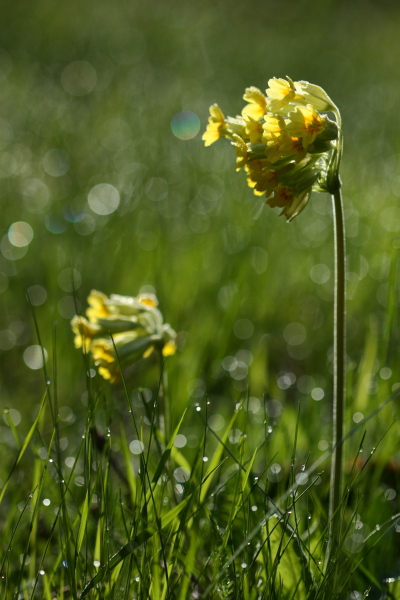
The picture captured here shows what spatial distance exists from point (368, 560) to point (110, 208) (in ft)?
7.24

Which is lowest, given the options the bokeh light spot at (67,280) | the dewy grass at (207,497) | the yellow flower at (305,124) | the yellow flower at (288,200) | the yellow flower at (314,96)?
the bokeh light spot at (67,280)

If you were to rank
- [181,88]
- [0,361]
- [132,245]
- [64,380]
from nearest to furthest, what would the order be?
[64,380] → [0,361] → [132,245] → [181,88]

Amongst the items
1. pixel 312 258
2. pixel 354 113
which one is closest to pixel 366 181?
pixel 312 258

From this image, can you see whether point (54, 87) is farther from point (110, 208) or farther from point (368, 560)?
point (368, 560)

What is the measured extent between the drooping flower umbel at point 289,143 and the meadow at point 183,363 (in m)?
0.37

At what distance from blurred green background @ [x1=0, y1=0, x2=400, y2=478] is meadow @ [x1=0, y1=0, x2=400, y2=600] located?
0.04ft

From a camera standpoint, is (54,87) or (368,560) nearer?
(368,560)

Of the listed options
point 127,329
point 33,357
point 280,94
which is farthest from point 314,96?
point 33,357

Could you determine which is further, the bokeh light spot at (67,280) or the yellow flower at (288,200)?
the bokeh light spot at (67,280)

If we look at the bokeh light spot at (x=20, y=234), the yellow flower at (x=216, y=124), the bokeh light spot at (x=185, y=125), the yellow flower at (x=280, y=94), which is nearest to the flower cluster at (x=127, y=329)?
the yellow flower at (x=216, y=124)

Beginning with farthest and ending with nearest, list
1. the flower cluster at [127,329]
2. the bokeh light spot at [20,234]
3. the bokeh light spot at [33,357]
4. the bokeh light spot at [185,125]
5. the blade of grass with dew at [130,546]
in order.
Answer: the bokeh light spot at [185,125]
the bokeh light spot at [20,234]
the bokeh light spot at [33,357]
the flower cluster at [127,329]
the blade of grass with dew at [130,546]

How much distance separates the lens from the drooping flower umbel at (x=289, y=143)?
4.09ft

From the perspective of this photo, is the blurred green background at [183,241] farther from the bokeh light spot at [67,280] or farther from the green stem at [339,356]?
the green stem at [339,356]

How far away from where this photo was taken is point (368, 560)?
138 centimetres
